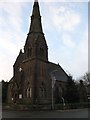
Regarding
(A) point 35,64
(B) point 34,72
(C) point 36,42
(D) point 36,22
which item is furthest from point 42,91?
Answer: (D) point 36,22

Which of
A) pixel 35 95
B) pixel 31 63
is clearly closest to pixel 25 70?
pixel 31 63

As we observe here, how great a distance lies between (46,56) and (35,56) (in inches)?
144

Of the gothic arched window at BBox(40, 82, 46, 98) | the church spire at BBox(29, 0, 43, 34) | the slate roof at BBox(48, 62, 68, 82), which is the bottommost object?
the gothic arched window at BBox(40, 82, 46, 98)

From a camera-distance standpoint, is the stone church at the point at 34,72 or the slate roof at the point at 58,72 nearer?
the stone church at the point at 34,72

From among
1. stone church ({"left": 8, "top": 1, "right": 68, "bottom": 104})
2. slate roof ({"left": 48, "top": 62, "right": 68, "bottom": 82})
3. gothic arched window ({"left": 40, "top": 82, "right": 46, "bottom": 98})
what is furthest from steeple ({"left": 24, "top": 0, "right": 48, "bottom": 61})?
slate roof ({"left": 48, "top": 62, "right": 68, "bottom": 82})

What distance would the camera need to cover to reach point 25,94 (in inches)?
2121

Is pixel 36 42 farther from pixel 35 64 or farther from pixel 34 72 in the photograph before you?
pixel 34 72

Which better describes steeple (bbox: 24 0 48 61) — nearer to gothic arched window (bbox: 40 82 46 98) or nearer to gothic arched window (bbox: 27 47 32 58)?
gothic arched window (bbox: 27 47 32 58)

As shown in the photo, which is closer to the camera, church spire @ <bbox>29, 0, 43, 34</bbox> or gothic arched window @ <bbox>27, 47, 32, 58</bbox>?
gothic arched window @ <bbox>27, 47, 32, 58</bbox>

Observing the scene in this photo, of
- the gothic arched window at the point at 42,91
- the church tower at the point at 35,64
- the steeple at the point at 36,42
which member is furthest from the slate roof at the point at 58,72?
the gothic arched window at the point at 42,91

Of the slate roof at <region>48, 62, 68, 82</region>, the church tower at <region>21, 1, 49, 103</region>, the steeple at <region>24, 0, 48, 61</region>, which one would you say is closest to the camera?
the church tower at <region>21, 1, 49, 103</region>

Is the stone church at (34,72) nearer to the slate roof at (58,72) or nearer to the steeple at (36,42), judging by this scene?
the steeple at (36,42)

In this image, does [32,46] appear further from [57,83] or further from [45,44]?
[57,83]

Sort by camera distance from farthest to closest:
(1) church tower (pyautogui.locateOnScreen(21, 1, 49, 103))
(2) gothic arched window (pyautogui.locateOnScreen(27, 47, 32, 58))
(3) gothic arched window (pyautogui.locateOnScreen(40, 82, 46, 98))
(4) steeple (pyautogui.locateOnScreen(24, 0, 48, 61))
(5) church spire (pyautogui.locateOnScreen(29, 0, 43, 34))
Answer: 1. (5) church spire (pyautogui.locateOnScreen(29, 0, 43, 34))
2. (2) gothic arched window (pyautogui.locateOnScreen(27, 47, 32, 58))
3. (4) steeple (pyautogui.locateOnScreen(24, 0, 48, 61))
4. (3) gothic arched window (pyautogui.locateOnScreen(40, 82, 46, 98))
5. (1) church tower (pyautogui.locateOnScreen(21, 1, 49, 103))
